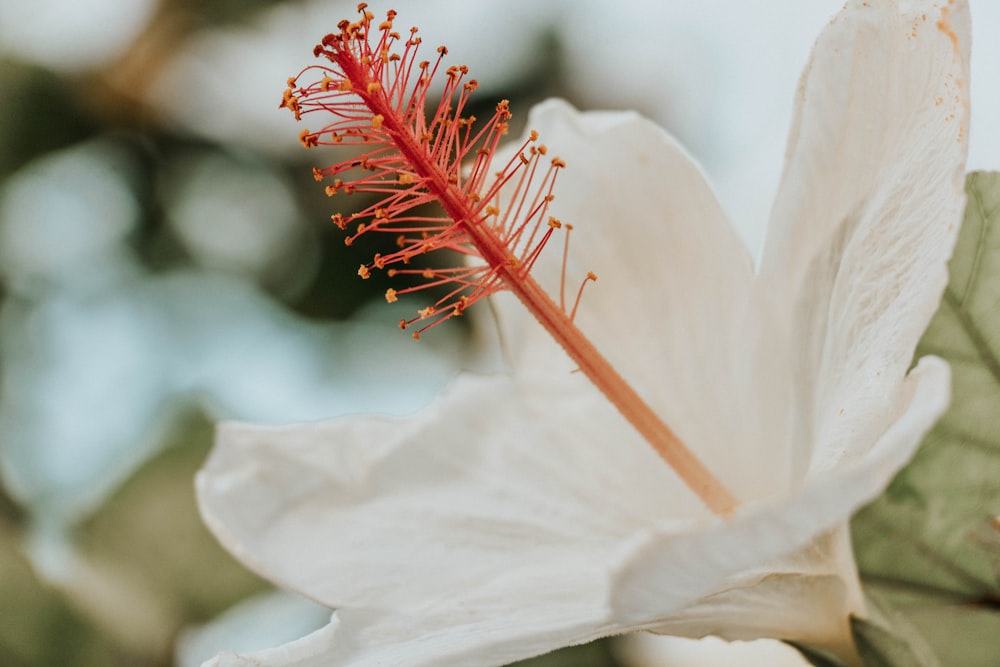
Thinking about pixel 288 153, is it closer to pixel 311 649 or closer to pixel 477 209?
pixel 477 209

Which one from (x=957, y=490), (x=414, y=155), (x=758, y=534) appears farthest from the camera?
(x=414, y=155)

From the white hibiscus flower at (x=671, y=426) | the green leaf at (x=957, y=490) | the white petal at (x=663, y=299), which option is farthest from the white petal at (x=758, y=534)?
the white petal at (x=663, y=299)

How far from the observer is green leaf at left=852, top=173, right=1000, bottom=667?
0.45 metres

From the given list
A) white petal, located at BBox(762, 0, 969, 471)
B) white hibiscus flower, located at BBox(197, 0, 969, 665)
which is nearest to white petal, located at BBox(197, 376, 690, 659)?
white hibiscus flower, located at BBox(197, 0, 969, 665)

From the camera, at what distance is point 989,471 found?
454 mm

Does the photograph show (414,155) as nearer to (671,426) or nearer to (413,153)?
(413,153)

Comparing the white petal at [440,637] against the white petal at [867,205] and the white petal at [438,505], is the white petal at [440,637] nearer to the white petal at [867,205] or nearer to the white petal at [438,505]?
the white petal at [438,505]

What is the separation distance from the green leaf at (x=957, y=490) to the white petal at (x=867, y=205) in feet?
0.11

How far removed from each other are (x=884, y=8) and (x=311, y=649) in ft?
1.27

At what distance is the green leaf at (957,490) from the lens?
446 millimetres

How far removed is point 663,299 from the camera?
66 centimetres

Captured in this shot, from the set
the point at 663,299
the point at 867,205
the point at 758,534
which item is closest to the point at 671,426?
the point at 663,299

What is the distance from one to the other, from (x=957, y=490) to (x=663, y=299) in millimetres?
236

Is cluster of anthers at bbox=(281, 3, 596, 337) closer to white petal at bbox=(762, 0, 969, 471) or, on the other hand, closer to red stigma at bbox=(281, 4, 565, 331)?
red stigma at bbox=(281, 4, 565, 331)
